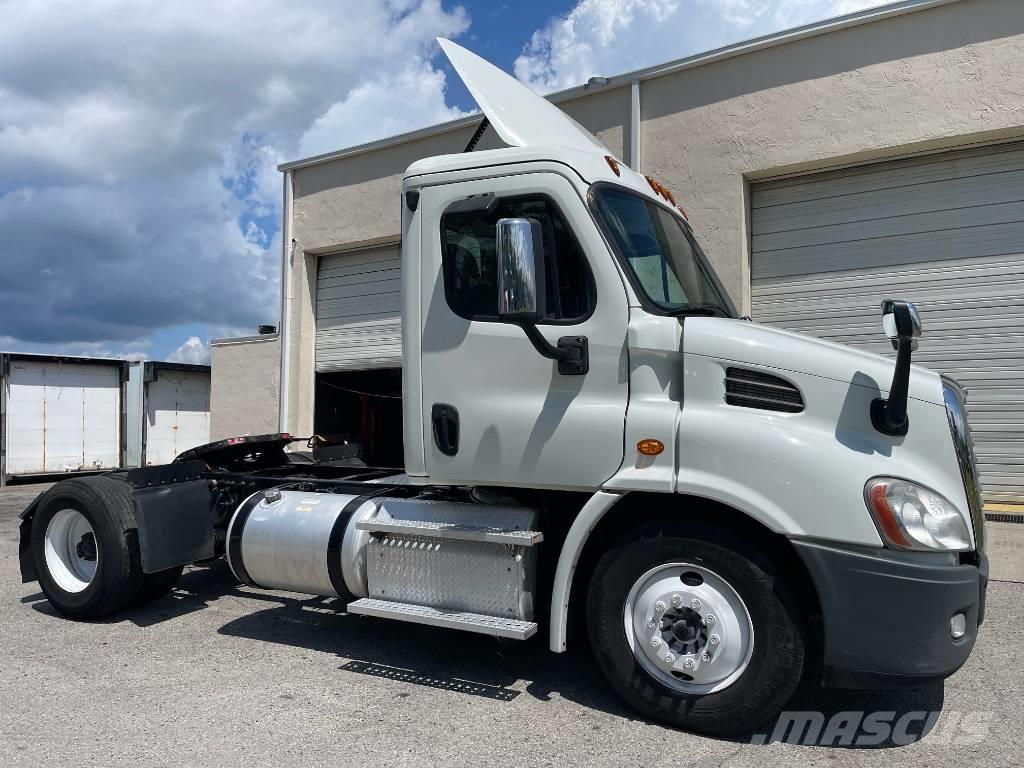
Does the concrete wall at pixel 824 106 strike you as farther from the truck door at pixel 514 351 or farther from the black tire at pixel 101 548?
the black tire at pixel 101 548

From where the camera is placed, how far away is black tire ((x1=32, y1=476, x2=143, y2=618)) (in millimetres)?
5691

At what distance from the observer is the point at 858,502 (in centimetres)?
347

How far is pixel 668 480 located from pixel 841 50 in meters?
6.40

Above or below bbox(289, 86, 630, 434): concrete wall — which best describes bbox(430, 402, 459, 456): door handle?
below

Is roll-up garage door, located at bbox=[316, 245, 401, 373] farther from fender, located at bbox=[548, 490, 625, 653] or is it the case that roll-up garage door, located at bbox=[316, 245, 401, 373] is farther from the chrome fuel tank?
fender, located at bbox=[548, 490, 625, 653]

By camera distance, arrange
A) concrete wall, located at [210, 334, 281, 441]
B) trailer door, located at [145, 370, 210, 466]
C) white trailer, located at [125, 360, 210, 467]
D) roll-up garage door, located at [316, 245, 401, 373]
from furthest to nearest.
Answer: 1. trailer door, located at [145, 370, 210, 466]
2. white trailer, located at [125, 360, 210, 467]
3. concrete wall, located at [210, 334, 281, 441]
4. roll-up garage door, located at [316, 245, 401, 373]

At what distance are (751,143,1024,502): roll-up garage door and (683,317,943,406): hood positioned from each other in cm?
464

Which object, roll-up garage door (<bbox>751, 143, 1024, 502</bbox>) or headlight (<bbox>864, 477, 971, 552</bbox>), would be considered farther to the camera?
roll-up garage door (<bbox>751, 143, 1024, 502</bbox>)

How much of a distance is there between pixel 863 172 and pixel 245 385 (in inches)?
373

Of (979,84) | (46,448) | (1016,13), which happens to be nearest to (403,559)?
(979,84)

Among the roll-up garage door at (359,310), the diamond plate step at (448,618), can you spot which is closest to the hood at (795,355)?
the diamond plate step at (448,618)

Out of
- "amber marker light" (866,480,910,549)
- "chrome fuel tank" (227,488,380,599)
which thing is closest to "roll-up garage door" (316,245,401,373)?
"chrome fuel tank" (227,488,380,599)

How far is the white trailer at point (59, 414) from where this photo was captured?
15.8 metres

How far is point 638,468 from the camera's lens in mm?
3910
